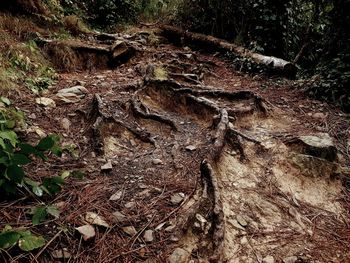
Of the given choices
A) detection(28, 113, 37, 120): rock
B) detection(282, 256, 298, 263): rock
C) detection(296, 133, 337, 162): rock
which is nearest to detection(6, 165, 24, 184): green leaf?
detection(28, 113, 37, 120): rock

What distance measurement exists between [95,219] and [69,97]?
2.37 m

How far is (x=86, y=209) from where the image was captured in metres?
2.30

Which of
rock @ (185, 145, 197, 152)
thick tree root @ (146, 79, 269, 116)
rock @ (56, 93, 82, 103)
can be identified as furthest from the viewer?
thick tree root @ (146, 79, 269, 116)

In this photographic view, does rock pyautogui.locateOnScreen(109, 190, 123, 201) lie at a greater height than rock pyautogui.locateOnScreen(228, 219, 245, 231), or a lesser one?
lesser

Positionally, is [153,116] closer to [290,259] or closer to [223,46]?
[290,259]

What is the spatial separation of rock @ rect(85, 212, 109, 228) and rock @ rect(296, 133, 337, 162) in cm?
221

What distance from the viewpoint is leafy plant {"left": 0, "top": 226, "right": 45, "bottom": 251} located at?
1.73 meters

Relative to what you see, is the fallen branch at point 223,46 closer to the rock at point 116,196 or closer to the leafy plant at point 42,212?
the rock at point 116,196

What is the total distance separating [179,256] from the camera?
2.02 metres

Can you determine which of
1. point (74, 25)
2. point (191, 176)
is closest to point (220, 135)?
point (191, 176)

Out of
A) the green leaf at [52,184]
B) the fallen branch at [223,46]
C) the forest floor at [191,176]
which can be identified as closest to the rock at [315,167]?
the forest floor at [191,176]

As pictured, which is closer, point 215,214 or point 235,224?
point 215,214

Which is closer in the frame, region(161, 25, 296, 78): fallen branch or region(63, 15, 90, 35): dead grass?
region(161, 25, 296, 78): fallen branch

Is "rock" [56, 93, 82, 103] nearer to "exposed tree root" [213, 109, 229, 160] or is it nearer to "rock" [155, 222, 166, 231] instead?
"exposed tree root" [213, 109, 229, 160]
